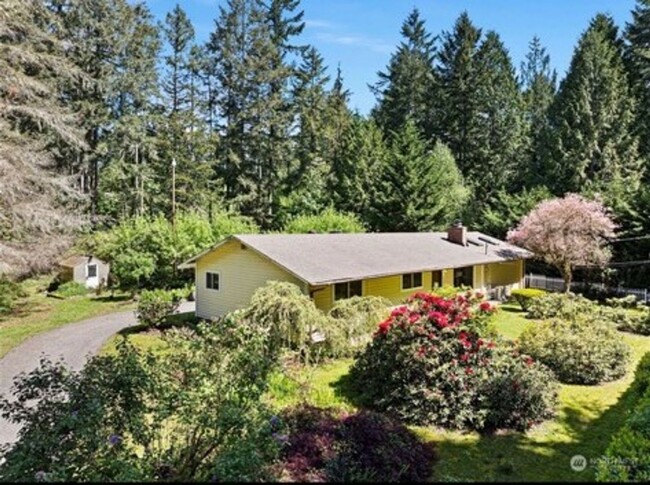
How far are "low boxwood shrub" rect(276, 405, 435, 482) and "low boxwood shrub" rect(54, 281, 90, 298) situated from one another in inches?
794

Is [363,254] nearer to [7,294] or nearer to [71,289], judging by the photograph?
[7,294]

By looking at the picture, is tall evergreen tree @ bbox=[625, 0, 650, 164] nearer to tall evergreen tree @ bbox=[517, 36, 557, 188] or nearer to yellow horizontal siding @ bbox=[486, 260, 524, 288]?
tall evergreen tree @ bbox=[517, 36, 557, 188]

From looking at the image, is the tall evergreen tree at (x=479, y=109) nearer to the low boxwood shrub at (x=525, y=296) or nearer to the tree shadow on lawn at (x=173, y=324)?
the low boxwood shrub at (x=525, y=296)

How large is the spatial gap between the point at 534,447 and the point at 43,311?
20054 millimetres

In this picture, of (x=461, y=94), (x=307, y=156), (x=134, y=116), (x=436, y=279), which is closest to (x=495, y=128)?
(x=461, y=94)

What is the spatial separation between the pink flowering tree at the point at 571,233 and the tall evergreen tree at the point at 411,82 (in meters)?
20.4

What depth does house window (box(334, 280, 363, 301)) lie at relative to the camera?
678 inches

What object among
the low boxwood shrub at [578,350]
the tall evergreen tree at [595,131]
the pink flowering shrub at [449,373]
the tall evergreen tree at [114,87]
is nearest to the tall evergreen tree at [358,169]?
the tall evergreen tree at [595,131]

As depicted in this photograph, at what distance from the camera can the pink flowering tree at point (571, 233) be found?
22844 mm

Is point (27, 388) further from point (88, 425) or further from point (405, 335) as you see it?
point (405, 335)

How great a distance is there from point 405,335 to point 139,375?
237 inches

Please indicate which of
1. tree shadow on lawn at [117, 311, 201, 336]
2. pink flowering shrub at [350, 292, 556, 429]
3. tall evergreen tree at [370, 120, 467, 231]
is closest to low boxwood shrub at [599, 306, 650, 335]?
pink flowering shrub at [350, 292, 556, 429]

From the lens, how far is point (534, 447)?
8414mm

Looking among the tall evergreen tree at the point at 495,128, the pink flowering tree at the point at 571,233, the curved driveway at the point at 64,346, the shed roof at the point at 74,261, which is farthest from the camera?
the tall evergreen tree at the point at 495,128
